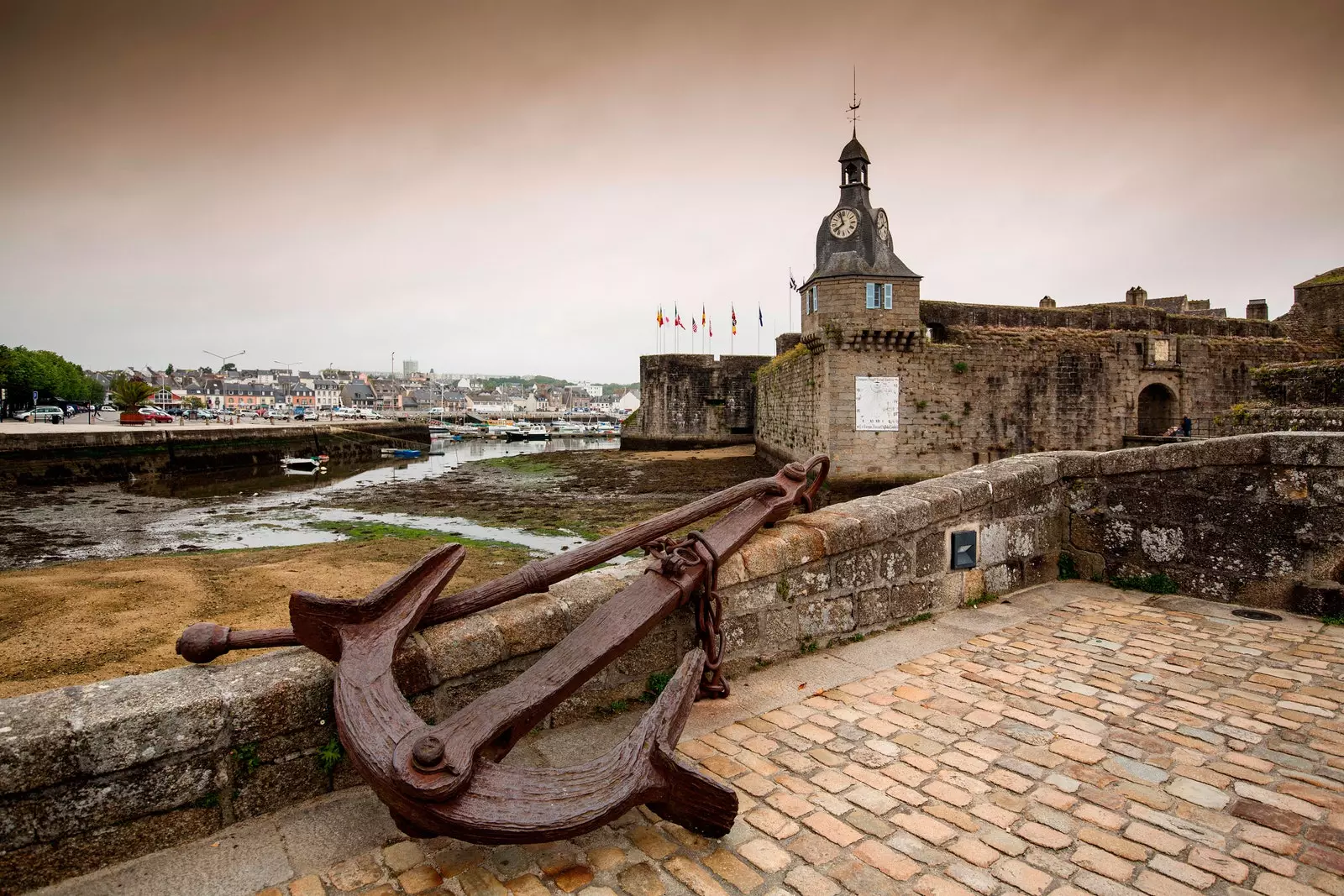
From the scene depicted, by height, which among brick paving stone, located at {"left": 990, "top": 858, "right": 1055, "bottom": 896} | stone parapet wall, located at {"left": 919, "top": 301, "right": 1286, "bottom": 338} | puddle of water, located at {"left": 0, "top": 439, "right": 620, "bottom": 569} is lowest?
puddle of water, located at {"left": 0, "top": 439, "right": 620, "bottom": 569}

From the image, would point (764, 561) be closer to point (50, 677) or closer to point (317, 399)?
point (50, 677)

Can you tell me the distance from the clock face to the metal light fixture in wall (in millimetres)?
18389

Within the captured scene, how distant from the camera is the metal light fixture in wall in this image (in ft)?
15.9

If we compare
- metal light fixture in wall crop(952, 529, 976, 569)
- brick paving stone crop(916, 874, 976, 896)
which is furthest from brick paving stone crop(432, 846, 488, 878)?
metal light fixture in wall crop(952, 529, 976, 569)

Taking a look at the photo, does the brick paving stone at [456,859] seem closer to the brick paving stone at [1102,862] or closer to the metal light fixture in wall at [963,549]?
the brick paving stone at [1102,862]

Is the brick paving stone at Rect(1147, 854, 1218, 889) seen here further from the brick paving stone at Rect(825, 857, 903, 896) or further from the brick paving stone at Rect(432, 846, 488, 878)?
the brick paving stone at Rect(432, 846, 488, 878)

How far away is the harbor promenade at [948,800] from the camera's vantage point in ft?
6.94

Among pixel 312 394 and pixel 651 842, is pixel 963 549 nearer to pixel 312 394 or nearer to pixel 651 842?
pixel 651 842

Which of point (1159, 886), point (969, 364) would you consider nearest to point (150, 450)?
point (969, 364)

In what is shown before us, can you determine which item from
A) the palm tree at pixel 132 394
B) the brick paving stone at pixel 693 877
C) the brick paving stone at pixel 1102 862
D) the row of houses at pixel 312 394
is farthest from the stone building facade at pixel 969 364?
the row of houses at pixel 312 394

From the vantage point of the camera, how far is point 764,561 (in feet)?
12.3

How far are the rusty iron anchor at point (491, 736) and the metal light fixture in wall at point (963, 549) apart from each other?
277cm

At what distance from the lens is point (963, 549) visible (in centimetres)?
488

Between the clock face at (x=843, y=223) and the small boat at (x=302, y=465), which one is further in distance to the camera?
the small boat at (x=302, y=465)
